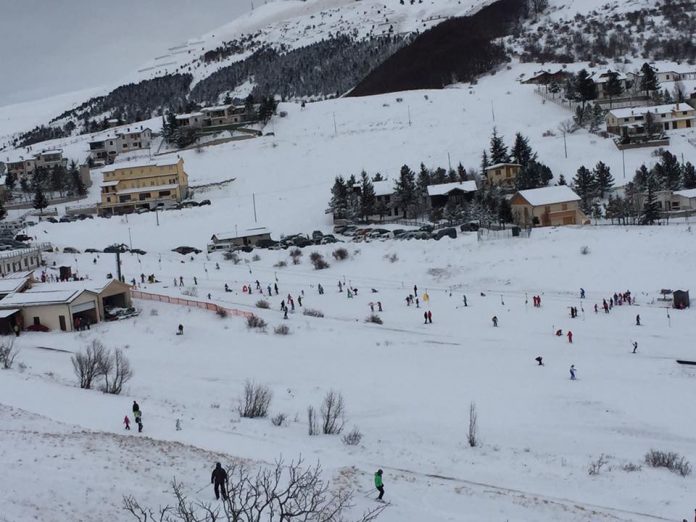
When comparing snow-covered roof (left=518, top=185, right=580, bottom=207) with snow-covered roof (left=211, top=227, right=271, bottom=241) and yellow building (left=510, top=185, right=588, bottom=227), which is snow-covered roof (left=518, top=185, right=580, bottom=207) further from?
snow-covered roof (left=211, top=227, right=271, bottom=241)

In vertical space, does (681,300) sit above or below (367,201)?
below

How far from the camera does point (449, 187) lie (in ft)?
190

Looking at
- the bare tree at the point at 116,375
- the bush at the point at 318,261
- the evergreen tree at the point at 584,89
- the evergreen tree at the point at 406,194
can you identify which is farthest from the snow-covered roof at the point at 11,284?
the evergreen tree at the point at 584,89

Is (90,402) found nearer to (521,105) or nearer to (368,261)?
(368,261)

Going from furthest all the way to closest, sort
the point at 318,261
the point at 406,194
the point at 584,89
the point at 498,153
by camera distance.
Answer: the point at 584,89 → the point at 498,153 → the point at 406,194 → the point at 318,261

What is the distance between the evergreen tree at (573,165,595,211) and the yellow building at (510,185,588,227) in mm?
2861

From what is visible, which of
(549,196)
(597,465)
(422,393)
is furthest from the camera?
(549,196)

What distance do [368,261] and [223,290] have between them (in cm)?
1025

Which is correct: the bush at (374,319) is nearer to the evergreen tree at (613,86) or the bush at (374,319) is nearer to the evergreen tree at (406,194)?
the evergreen tree at (406,194)

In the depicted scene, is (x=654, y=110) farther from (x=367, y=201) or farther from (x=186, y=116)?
(x=186, y=116)

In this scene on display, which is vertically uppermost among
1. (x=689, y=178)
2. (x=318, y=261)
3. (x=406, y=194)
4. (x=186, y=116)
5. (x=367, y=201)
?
(x=186, y=116)

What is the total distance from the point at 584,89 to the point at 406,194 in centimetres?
3281

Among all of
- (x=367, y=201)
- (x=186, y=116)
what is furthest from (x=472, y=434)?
(x=186, y=116)

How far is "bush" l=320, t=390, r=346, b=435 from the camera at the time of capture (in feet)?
61.5
